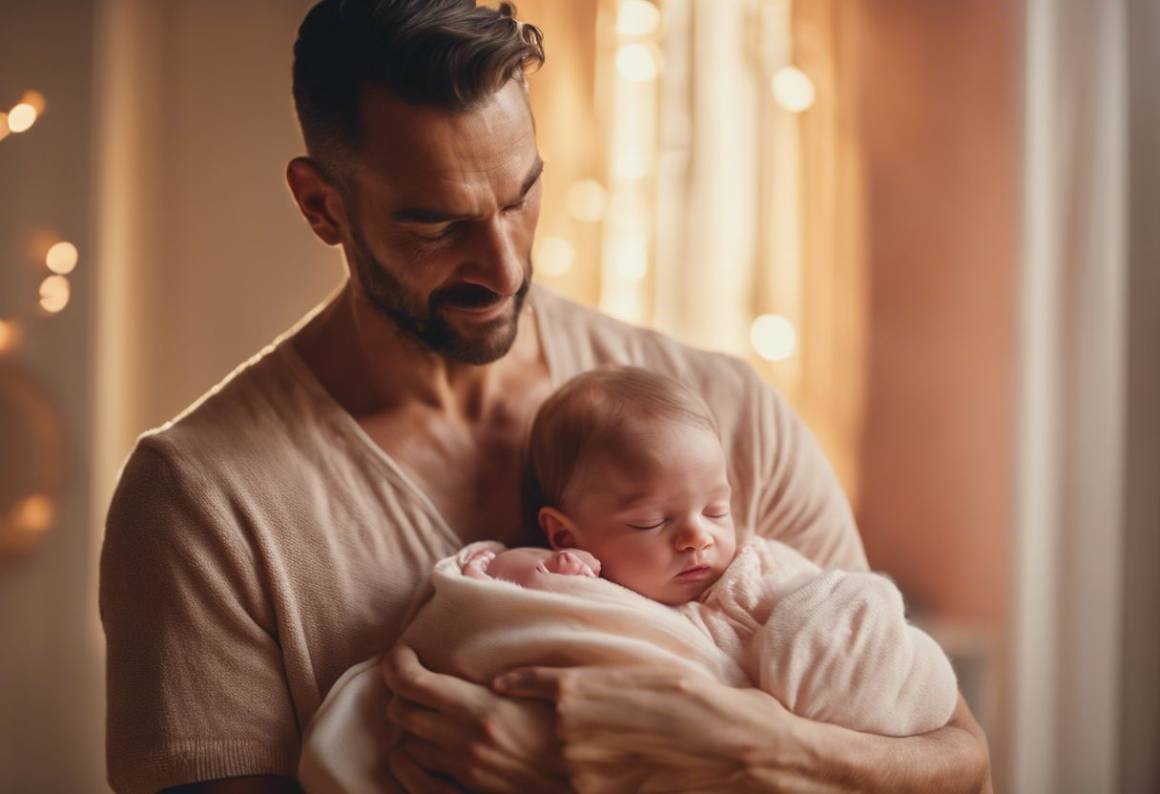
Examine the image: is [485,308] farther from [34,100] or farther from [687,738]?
[34,100]

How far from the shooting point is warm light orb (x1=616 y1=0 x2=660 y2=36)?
276 centimetres

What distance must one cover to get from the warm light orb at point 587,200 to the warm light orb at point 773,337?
478mm

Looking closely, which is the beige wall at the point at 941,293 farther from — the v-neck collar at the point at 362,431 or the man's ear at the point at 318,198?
the man's ear at the point at 318,198

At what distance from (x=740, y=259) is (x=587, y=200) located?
0.41 m

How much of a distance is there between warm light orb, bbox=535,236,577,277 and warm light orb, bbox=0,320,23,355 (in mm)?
1217

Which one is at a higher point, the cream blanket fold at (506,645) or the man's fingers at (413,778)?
the cream blanket fold at (506,645)

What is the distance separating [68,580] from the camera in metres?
2.70

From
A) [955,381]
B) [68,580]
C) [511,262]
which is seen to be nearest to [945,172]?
[955,381]

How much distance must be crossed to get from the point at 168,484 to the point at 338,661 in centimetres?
30

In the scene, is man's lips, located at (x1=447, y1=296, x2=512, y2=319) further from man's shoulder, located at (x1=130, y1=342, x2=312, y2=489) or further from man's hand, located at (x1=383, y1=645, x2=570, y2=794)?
man's hand, located at (x1=383, y1=645, x2=570, y2=794)

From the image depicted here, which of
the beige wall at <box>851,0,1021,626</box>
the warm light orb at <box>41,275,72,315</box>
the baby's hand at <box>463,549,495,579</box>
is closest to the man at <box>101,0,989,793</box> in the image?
the baby's hand at <box>463,549,495,579</box>

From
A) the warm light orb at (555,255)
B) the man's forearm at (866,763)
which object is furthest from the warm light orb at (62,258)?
the man's forearm at (866,763)

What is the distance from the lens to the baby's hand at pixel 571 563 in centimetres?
133

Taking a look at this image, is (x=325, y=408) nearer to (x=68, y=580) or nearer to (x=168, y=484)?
(x=168, y=484)
